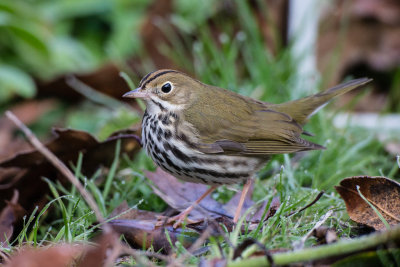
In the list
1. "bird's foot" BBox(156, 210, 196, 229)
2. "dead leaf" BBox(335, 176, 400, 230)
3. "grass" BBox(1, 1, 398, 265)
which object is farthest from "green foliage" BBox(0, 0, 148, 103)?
"dead leaf" BBox(335, 176, 400, 230)

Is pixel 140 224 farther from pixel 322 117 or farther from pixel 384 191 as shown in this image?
pixel 322 117

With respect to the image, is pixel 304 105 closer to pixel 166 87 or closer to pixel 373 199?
pixel 166 87

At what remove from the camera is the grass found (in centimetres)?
246

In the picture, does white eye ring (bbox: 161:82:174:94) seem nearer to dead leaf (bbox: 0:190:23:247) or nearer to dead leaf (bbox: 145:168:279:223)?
dead leaf (bbox: 145:168:279:223)

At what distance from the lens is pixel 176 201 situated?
304cm

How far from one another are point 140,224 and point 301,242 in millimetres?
863

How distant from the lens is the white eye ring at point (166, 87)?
3.15m

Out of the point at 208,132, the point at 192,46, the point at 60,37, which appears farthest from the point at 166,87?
the point at 60,37

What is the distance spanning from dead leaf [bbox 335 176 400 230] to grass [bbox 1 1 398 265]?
4.4 inches

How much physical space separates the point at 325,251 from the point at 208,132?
1.35m

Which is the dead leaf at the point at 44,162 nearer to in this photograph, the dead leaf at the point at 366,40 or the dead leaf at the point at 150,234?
the dead leaf at the point at 150,234

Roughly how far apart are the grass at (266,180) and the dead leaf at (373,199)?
11 cm

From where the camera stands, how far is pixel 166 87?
3.16 m

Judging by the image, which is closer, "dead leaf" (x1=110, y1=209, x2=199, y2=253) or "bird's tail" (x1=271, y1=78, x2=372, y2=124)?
"dead leaf" (x1=110, y1=209, x2=199, y2=253)
